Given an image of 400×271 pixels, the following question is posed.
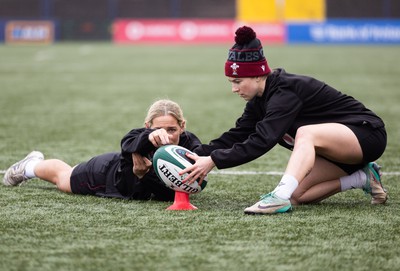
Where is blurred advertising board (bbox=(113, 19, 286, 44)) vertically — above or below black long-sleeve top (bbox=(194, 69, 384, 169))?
below

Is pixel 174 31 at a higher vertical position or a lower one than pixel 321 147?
lower

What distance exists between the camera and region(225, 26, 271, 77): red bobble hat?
13.8 feet

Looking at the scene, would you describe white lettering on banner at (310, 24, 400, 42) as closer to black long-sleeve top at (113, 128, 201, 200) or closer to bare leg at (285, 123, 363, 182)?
black long-sleeve top at (113, 128, 201, 200)

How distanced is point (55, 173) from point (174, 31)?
2644cm

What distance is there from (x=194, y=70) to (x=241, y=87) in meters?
14.0

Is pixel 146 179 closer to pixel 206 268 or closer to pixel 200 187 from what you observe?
pixel 200 187

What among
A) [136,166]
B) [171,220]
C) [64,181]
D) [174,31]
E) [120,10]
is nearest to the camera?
[171,220]

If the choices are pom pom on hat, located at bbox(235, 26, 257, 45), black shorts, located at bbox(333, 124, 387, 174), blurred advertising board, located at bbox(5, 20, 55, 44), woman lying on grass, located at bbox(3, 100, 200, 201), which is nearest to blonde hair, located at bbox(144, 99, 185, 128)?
woman lying on grass, located at bbox(3, 100, 200, 201)

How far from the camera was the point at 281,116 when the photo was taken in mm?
4137

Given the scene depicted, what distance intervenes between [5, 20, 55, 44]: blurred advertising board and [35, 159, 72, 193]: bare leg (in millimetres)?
25380

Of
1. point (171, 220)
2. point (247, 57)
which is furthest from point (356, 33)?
point (171, 220)

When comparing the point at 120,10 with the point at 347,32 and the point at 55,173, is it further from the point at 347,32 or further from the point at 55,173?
the point at 55,173

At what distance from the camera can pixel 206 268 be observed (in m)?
3.08

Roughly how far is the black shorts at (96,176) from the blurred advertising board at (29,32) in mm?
25745
